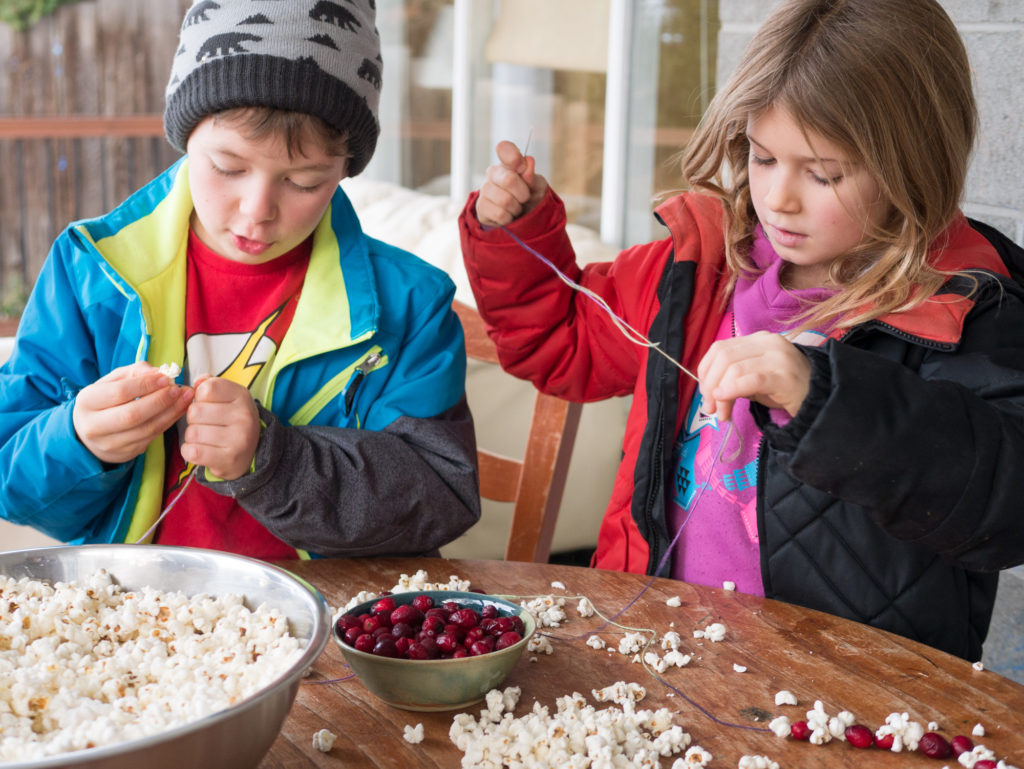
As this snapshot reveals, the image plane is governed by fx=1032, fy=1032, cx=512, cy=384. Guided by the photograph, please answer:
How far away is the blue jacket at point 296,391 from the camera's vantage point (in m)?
1.31

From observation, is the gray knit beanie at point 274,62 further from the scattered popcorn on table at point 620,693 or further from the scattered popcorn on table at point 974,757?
the scattered popcorn on table at point 974,757

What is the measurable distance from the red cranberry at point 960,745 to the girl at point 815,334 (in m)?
0.26

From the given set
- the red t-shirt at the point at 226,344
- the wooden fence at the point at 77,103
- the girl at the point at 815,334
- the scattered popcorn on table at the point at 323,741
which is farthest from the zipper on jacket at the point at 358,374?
the wooden fence at the point at 77,103

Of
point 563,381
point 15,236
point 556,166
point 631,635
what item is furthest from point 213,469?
point 15,236

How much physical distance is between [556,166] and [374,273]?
2.23m

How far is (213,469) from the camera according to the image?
1.24 meters

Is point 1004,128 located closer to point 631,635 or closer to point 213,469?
point 631,635

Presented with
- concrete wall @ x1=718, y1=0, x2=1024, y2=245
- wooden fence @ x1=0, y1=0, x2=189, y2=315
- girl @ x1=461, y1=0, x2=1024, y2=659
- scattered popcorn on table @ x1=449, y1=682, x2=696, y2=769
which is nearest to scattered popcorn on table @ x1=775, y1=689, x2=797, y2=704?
scattered popcorn on table @ x1=449, y1=682, x2=696, y2=769

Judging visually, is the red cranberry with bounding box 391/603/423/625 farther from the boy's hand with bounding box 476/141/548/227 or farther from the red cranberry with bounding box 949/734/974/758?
the boy's hand with bounding box 476/141/548/227

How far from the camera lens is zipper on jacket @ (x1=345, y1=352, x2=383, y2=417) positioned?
4.77 ft

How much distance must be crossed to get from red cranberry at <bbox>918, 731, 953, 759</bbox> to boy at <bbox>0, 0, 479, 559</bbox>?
69 centimetres

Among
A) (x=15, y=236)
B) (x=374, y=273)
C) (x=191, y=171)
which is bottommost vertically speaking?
(x=15, y=236)

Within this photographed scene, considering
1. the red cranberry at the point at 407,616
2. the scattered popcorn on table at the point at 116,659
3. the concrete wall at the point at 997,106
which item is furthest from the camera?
the concrete wall at the point at 997,106

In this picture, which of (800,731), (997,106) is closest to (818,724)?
(800,731)
